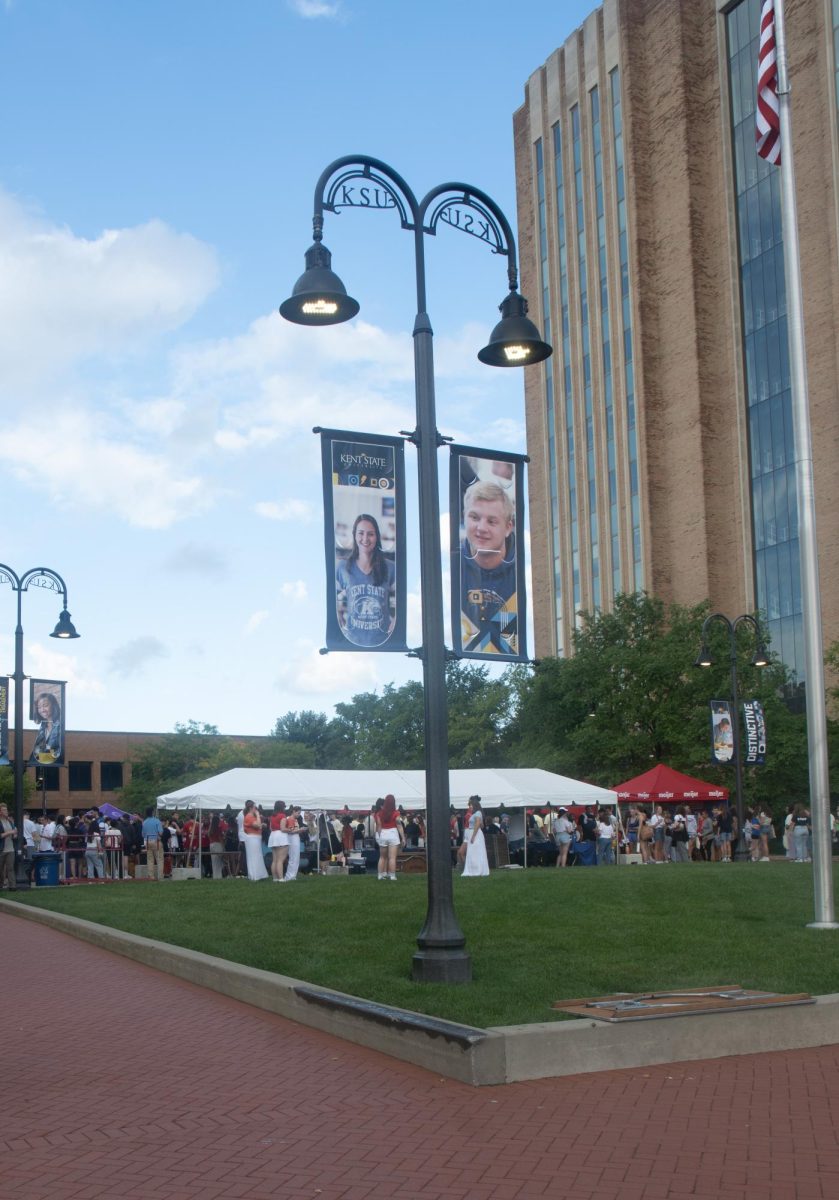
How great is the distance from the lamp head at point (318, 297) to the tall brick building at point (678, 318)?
47.9 m

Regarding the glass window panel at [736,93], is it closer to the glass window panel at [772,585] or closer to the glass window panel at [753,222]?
the glass window panel at [753,222]

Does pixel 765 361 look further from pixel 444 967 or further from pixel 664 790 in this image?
pixel 444 967

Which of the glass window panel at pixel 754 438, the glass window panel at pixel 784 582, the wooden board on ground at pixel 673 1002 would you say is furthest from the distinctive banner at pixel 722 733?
the glass window panel at pixel 754 438

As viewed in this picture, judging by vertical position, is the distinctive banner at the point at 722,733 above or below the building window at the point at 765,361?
below

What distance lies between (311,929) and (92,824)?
1955cm

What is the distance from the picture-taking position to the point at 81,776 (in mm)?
92938

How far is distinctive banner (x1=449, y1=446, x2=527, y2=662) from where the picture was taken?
10.9 meters

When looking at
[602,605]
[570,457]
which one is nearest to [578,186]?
[570,457]

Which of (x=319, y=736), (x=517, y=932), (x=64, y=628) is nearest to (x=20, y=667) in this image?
(x=64, y=628)

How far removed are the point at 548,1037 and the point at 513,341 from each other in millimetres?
6212

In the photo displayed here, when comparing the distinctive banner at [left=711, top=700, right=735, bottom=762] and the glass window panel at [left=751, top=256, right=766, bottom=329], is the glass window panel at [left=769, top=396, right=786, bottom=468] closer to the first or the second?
the glass window panel at [left=751, top=256, right=766, bottom=329]

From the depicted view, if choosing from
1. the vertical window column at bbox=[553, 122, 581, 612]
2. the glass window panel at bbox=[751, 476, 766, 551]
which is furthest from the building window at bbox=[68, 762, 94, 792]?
the glass window panel at bbox=[751, 476, 766, 551]

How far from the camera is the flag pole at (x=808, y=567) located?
14141 millimetres

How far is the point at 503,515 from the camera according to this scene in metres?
11.2
